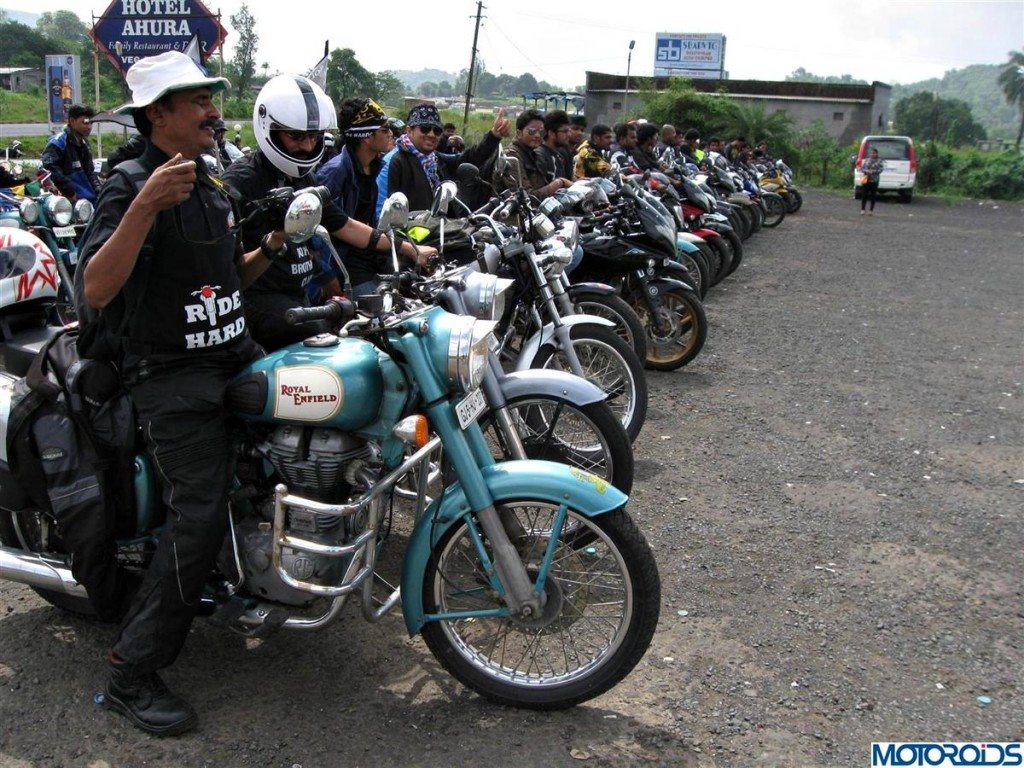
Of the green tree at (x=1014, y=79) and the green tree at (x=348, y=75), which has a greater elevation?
the green tree at (x=1014, y=79)

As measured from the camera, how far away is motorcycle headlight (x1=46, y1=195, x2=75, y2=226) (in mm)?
6820

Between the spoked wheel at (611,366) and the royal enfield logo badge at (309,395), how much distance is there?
2.23 meters

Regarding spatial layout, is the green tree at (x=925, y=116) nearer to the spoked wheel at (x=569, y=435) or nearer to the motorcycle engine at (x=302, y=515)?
the spoked wheel at (x=569, y=435)

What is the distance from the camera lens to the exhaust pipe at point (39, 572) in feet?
10.4

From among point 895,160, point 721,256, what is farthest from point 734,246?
point 895,160

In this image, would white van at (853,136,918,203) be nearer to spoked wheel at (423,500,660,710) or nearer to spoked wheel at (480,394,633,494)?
spoked wheel at (480,394,633,494)

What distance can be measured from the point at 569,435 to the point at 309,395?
1655mm

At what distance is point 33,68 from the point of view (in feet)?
212

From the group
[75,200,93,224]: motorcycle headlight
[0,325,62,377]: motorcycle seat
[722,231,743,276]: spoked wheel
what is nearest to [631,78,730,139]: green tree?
[722,231,743,276]: spoked wheel

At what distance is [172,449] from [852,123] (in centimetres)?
4928

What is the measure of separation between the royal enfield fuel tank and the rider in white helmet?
1.54 ft

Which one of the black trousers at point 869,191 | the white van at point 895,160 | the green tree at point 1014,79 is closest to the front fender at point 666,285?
the black trousers at point 869,191

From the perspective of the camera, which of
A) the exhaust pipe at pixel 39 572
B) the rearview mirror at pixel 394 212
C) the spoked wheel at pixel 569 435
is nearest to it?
the exhaust pipe at pixel 39 572

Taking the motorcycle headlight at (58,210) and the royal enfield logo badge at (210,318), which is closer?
the royal enfield logo badge at (210,318)
